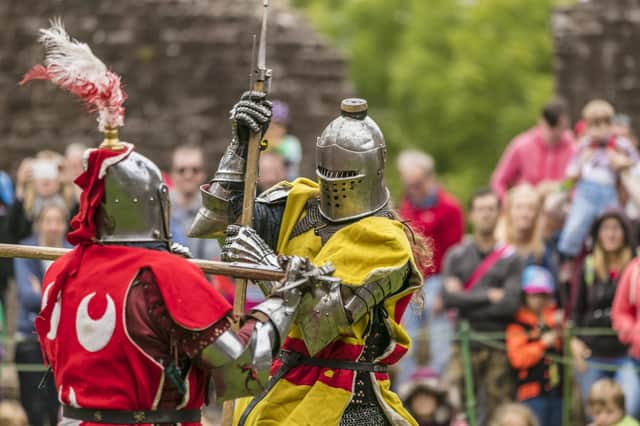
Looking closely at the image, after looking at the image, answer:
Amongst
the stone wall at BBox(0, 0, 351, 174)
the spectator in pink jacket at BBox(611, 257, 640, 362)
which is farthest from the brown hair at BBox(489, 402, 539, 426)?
the stone wall at BBox(0, 0, 351, 174)

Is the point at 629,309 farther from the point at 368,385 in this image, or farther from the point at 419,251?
the point at 368,385

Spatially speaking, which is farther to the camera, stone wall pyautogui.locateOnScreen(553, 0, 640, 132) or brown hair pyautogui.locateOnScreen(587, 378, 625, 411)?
stone wall pyautogui.locateOnScreen(553, 0, 640, 132)

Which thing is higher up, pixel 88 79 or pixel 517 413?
pixel 88 79

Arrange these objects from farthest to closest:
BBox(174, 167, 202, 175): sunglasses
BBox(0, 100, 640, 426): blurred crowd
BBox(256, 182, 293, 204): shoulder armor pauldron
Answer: BBox(174, 167, 202, 175): sunglasses
BBox(0, 100, 640, 426): blurred crowd
BBox(256, 182, 293, 204): shoulder armor pauldron

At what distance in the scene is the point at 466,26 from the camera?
36.7 meters

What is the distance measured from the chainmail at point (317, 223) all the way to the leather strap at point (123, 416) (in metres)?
1.21

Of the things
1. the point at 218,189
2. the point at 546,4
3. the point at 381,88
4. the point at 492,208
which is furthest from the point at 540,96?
the point at 218,189

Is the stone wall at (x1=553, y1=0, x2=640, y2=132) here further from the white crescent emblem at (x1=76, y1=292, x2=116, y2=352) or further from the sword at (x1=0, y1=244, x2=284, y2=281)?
the white crescent emblem at (x1=76, y1=292, x2=116, y2=352)

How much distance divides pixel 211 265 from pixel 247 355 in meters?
0.49

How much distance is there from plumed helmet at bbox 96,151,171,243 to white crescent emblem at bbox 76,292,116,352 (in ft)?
0.85

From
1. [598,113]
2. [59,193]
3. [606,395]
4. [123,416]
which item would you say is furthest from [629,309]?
[123,416]

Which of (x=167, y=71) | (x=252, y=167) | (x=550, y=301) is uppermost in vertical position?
(x=167, y=71)

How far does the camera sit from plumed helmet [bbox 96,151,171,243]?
7.35 metres

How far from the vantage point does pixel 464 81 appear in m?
35.1
